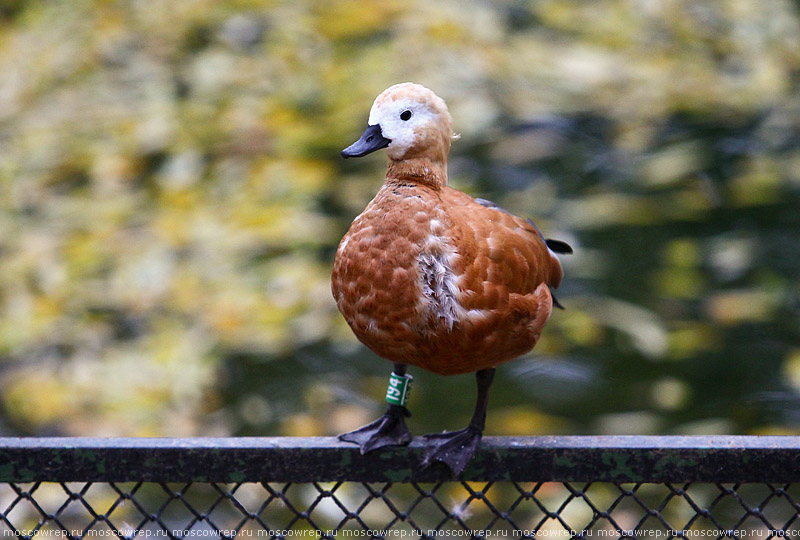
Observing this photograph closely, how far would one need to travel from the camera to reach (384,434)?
5.16ft

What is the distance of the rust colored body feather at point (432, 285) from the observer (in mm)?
1485

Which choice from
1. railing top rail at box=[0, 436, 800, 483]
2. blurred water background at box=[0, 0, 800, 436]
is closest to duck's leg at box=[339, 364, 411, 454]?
railing top rail at box=[0, 436, 800, 483]

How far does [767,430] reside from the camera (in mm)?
2707

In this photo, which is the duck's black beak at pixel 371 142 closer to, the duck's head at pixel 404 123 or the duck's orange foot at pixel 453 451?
the duck's head at pixel 404 123

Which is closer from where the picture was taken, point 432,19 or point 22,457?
point 22,457

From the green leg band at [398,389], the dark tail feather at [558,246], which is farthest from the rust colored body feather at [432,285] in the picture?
the dark tail feather at [558,246]

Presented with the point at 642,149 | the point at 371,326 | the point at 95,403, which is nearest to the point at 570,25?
the point at 642,149

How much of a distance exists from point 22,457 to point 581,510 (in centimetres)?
170

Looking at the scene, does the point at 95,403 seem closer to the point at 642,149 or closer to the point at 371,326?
the point at 371,326

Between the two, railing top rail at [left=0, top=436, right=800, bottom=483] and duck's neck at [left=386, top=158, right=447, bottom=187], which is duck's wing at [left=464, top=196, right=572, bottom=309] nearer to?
duck's neck at [left=386, top=158, right=447, bottom=187]

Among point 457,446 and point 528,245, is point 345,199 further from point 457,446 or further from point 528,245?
point 457,446

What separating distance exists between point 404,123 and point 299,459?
61 cm

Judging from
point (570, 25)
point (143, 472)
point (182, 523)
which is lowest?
point (182, 523)

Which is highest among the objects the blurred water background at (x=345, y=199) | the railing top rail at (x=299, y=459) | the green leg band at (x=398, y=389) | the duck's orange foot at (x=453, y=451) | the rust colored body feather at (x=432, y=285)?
the rust colored body feather at (x=432, y=285)
